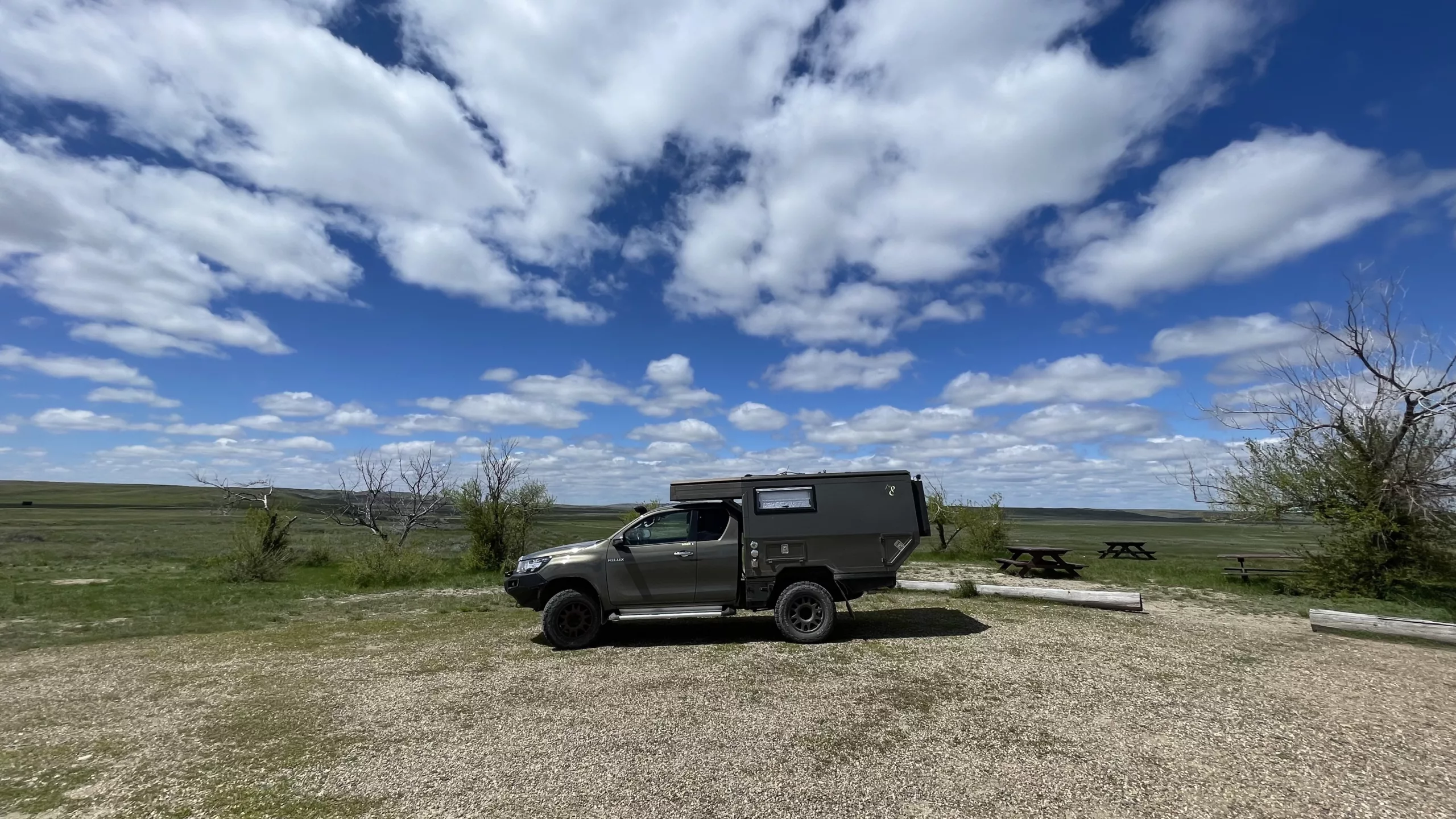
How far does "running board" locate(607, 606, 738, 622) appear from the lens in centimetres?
873

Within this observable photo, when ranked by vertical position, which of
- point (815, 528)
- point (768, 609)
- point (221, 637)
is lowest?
point (221, 637)

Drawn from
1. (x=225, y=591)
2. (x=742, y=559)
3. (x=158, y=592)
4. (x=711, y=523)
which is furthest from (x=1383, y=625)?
(x=158, y=592)

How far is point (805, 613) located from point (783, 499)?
1.66 m

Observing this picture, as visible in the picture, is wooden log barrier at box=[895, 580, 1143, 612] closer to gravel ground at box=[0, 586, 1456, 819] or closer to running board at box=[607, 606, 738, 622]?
gravel ground at box=[0, 586, 1456, 819]

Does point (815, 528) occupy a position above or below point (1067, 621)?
Answer: above

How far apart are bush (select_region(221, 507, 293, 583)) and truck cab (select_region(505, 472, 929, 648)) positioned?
15741 mm

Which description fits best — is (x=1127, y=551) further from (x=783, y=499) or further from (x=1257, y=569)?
(x=783, y=499)

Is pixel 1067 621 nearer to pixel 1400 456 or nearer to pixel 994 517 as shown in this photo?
pixel 1400 456

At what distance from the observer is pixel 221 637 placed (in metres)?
9.91

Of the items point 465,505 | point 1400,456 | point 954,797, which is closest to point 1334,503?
point 1400,456

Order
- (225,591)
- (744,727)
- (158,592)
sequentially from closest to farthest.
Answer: (744,727) < (158,592) < (225,591)

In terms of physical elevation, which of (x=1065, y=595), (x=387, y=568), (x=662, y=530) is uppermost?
(x=662, y=530)

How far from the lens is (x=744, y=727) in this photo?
5590 millimetres

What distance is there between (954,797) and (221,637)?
11226 mm
